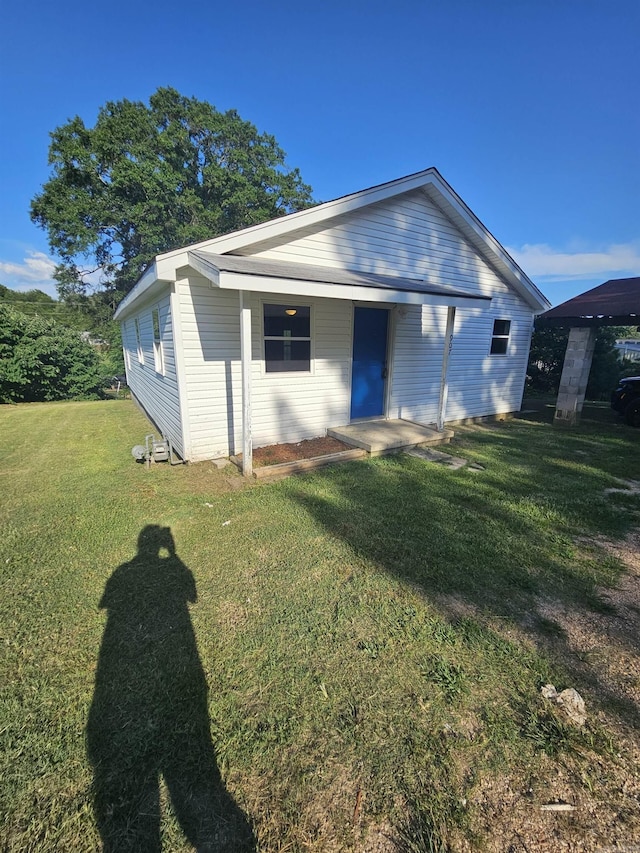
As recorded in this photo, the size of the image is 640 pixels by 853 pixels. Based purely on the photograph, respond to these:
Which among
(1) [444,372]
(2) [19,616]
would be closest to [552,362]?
(1) [444,372]

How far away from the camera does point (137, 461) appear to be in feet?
20.3

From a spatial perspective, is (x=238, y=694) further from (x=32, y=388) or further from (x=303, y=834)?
(x=32, y=388)

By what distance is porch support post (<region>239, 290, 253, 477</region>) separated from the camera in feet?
16.1

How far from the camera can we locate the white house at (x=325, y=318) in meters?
5.35

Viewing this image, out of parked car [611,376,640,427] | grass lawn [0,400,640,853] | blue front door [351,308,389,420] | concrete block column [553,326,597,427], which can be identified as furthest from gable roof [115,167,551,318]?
grass lawn [0,400,640,853]

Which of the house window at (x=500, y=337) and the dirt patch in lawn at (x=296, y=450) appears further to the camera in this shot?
the house window at (x=500, y=337)

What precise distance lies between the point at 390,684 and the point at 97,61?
23526mm

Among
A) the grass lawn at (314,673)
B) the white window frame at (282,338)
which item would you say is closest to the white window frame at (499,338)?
the white window frame at (282,338)

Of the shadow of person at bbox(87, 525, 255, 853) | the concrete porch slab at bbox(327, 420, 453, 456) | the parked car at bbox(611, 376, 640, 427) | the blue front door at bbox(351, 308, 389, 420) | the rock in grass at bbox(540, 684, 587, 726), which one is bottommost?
the shadow of person at bbox(87, 525, 255, 853)

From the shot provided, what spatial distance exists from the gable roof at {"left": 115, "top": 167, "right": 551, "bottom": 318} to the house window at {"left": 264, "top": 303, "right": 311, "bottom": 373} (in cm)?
85

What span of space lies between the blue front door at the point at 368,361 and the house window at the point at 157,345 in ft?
12.1

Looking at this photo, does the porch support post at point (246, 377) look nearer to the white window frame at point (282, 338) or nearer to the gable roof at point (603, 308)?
the white window frame at point (282, 338)

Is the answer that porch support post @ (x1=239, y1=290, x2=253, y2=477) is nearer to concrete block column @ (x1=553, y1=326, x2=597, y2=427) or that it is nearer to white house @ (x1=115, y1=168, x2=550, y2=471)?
white house @ (x1=115, y1=168, x2=550, y2=471)

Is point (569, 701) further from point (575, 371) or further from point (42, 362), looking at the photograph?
point (42, 362)
